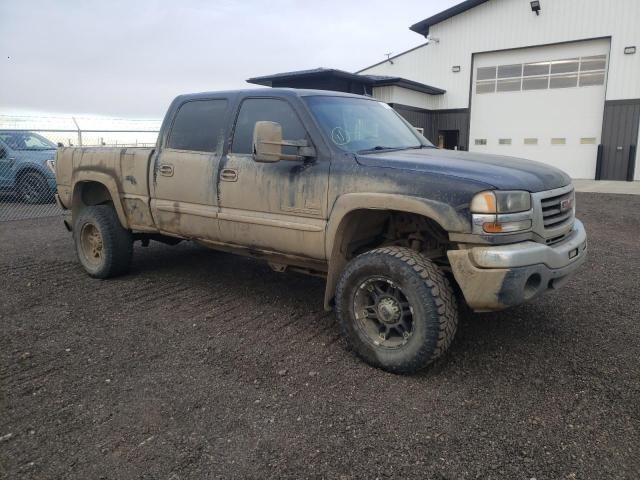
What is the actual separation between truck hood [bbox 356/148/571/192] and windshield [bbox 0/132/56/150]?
11042mm

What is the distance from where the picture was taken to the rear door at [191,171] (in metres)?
4.52

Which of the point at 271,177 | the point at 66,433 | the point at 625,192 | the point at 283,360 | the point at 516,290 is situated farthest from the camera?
the point at 625,192

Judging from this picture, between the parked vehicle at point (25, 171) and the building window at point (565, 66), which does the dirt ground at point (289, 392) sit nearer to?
the parked vehicle at point (25, 171)

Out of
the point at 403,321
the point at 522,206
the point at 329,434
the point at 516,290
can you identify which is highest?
the point at 522,206

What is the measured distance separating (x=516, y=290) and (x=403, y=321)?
0.76 meters

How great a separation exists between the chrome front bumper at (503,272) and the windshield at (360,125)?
1.34m

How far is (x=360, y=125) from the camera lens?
426 cm

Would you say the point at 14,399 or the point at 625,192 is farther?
the point at 625,192

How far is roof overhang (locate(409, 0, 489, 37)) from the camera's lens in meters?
21.8

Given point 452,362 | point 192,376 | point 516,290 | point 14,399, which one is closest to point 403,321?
point 452,362

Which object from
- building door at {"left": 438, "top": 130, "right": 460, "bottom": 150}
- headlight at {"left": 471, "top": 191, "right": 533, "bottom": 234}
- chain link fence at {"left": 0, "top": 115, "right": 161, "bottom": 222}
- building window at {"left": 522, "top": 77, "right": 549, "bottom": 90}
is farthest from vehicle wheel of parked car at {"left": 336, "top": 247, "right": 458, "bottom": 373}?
building door at {"left": 438, "top": 130, "right": 460, "bottom": 150}

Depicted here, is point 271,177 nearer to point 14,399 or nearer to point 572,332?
point 14,399

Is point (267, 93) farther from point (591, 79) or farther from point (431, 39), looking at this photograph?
point (431, 39)

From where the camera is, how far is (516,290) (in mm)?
3045
